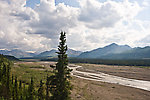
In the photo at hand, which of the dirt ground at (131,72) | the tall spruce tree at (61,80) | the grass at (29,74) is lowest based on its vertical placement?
the dirt ground at (131,72)

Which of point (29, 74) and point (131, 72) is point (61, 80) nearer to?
point (29, 74)

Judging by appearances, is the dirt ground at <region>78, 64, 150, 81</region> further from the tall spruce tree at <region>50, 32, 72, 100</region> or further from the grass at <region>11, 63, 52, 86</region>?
the tall spruce tree at <region>50, 32, 72, 100</region>

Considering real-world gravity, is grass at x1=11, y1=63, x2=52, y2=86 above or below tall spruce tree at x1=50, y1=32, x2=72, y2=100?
below

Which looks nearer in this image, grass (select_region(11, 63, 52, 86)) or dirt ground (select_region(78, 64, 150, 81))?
grass (select_region(11, 63, 52, 86))

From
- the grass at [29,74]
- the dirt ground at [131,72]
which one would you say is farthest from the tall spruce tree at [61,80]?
the dirt ground at [131,72]

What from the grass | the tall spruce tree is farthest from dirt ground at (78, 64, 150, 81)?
the tall spruce tree

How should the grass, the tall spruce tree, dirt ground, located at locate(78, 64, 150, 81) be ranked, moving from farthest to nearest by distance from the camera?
dirt ground, located at locate(78, 64, 150, 81)
the grass
the tall spruce tree

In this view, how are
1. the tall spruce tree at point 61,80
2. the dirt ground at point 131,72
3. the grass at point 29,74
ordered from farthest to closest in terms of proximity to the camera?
the dirt ground at point 131,72, the grass at point 29,74, the tall spruce tree at point 61,80

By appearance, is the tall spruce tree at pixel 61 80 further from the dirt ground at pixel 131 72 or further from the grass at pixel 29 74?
the dirt ground at pixel 131 72

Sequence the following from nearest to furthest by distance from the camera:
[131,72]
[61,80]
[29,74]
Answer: [61,80] < [29,74] < [131,72]

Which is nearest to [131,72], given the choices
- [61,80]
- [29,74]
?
[29,74]

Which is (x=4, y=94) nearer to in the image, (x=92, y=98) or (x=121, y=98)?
(x=92, y=98)

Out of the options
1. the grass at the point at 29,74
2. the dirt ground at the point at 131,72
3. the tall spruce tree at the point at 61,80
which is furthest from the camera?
the dirt ground at the point at 131,72

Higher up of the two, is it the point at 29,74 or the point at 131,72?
the point at 29,74
